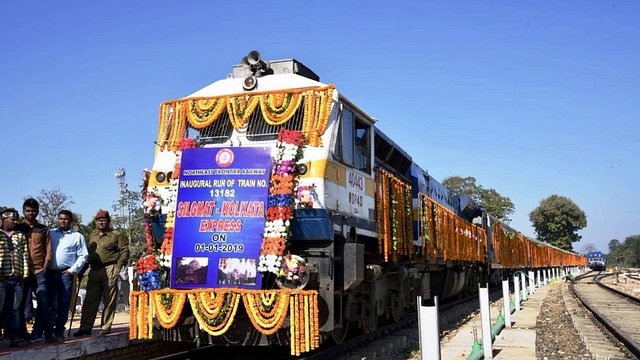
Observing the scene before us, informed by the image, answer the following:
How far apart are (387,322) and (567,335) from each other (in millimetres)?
3761

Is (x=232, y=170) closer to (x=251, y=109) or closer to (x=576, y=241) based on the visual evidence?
(x=251, y=109)

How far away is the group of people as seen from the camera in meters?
7.36

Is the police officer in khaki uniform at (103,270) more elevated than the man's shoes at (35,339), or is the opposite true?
the police officer in khaki uniform at (103,270)

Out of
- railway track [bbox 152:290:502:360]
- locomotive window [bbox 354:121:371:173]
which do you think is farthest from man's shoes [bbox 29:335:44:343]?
locomotive window [bbox 354:121:371:173]

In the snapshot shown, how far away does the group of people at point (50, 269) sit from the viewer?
736cm

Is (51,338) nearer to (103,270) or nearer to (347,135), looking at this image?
(103,270)

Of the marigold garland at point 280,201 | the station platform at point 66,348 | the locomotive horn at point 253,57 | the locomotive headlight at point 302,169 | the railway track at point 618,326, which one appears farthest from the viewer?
the railway track at point 618,326

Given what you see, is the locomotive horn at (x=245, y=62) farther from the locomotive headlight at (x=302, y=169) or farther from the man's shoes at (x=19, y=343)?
the man's shoes at (x=19, y=343)

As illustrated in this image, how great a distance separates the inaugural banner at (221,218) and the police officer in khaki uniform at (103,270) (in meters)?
1.95

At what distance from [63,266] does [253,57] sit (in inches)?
161

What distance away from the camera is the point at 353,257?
25.1ft

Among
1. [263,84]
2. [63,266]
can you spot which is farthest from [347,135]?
[63,266]

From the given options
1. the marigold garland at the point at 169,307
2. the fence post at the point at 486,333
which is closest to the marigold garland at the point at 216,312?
the marigold garland at the point at 169,307

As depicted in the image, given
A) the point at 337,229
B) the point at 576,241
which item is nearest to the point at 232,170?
the point at 337,229
